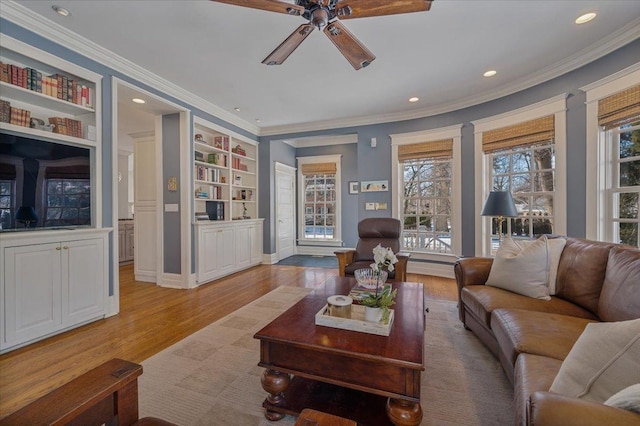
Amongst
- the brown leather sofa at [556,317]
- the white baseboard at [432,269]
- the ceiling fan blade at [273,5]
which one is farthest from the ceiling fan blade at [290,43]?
the white baseboard at [432,269]

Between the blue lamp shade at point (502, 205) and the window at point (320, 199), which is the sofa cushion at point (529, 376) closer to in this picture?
the blue lamp shade at point (502, 205)

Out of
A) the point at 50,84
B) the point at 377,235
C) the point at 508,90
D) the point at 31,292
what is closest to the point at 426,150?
the point at 508,90

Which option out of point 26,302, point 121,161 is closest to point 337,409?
point 26,302

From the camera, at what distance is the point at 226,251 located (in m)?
4.51

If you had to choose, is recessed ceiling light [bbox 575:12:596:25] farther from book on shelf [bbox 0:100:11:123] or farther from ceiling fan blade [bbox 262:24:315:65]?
book on shelf [bbox 0:100:11:123]

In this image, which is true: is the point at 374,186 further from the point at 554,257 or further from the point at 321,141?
the point at 554,257

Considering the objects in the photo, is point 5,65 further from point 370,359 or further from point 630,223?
point 630,223

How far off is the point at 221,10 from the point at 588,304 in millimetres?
3364

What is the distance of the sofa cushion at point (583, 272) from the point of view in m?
1.77

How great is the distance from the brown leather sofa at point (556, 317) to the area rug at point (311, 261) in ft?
10.5

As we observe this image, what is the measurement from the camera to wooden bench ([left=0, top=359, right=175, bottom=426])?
0.65 meters

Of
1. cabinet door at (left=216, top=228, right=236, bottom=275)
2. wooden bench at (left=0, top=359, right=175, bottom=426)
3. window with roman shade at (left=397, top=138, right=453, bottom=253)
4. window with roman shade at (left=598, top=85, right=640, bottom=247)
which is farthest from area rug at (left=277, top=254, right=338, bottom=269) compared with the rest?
wooden bench at (left=0, top=359, right=175, bottom=426)

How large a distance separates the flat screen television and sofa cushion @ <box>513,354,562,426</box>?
3.45 meters

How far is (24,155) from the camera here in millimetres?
2277
